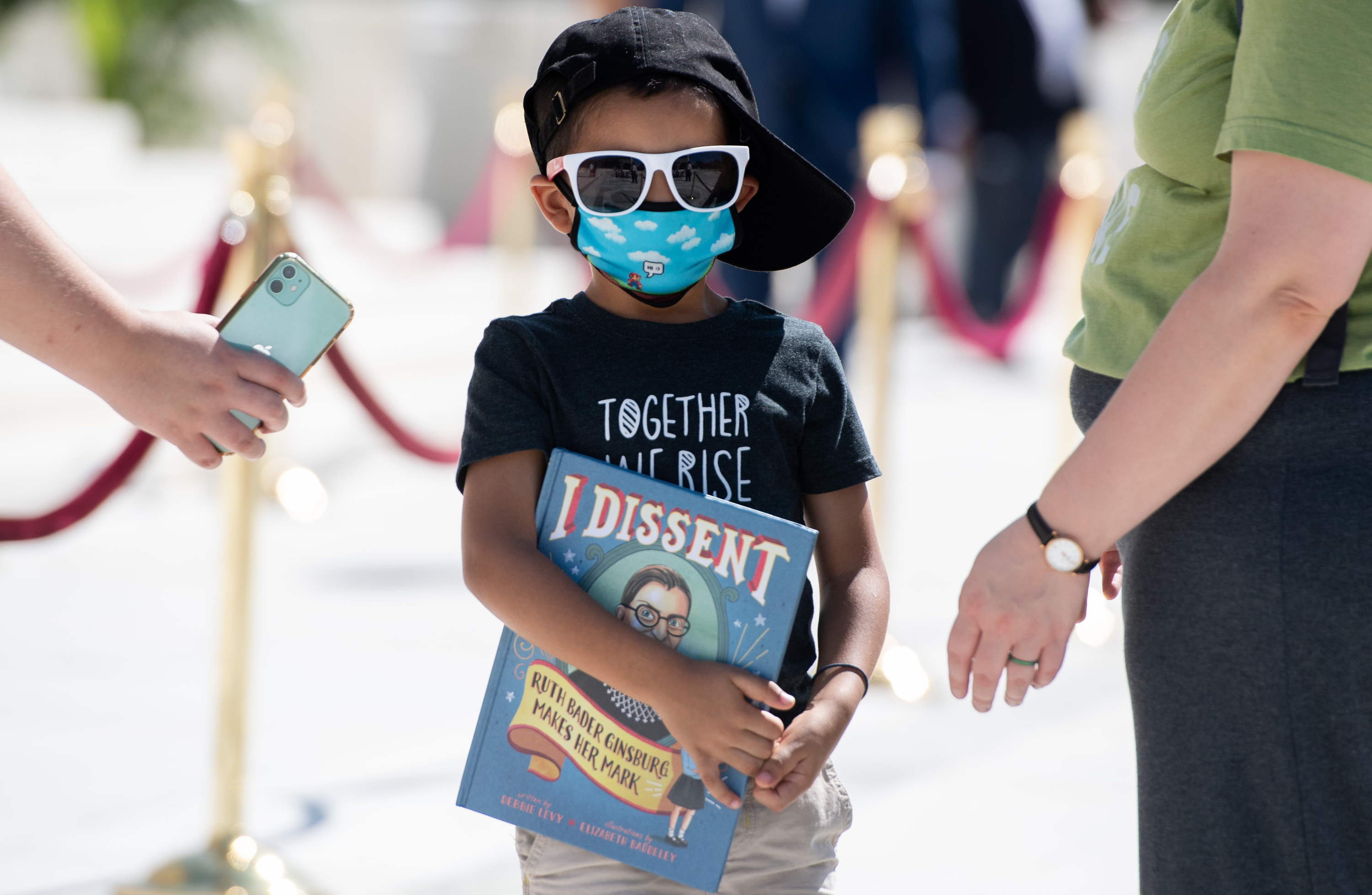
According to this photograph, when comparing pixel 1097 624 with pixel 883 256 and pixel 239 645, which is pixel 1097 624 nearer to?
pixel 883 256

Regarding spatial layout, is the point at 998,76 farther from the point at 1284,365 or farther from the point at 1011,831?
the point at 1284,365

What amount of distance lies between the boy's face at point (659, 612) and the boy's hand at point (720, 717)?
0.06 m

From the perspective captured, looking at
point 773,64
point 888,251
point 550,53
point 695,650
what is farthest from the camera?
point 773,64

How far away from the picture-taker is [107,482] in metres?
2.72

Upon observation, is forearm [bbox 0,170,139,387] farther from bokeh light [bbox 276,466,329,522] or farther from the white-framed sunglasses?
bokeh light [bbox 276,466,329,522]

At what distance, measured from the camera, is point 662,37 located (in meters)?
1.69

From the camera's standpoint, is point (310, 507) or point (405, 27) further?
point (405, 27)

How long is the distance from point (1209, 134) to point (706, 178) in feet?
1.84

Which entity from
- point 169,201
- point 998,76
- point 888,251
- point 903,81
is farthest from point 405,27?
point 888,251

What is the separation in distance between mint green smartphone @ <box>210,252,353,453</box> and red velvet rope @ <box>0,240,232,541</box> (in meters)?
0.94

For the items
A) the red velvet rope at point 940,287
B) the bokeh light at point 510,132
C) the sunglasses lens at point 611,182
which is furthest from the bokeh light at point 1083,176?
the sunglasses lens at point 611,182

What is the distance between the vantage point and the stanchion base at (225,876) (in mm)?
2793

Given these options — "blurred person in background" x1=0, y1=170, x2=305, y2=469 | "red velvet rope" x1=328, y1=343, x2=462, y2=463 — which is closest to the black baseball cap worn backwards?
"blurred person in background" x1=0, y1=170, x2=305, y2=469

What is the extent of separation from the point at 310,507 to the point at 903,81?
13.4ft
